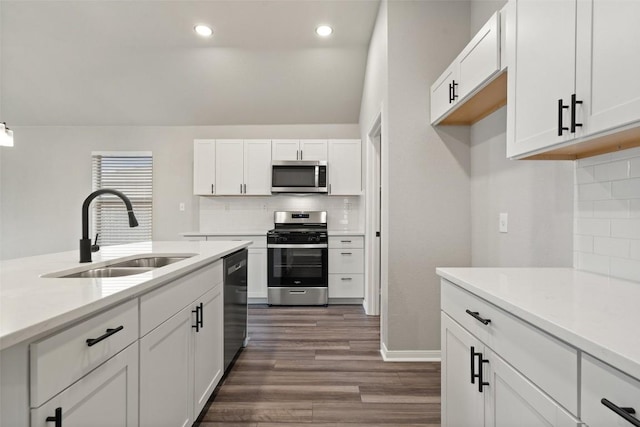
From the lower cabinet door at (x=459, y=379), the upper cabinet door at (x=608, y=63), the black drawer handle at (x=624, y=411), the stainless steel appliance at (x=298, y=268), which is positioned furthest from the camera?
the stainless steel appliance at (x=298, y=268)

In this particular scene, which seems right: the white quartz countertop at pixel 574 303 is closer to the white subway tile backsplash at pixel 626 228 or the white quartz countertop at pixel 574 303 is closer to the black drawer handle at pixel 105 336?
the white subway tile backsplash at pixel 626 228

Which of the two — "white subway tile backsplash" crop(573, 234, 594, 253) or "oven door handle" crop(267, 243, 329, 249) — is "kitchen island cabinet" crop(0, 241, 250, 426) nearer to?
"white subway tile backsplash" crop(573, 234, 594, 253)

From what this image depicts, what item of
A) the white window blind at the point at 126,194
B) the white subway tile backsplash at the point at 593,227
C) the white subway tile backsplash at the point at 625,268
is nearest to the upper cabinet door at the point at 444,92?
the white subway tile backsplash at the point at 593,227

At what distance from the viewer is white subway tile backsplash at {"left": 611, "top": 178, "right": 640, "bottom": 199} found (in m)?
1.20

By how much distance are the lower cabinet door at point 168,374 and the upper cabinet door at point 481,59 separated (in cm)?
192

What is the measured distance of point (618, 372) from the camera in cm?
62

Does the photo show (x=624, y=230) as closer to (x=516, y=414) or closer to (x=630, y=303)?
(x=630, y=303)

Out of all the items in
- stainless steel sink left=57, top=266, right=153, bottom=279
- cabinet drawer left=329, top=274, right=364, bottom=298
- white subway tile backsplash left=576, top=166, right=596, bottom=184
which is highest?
white subway tile backsplash left=576, top=166, right=596, bottom=184

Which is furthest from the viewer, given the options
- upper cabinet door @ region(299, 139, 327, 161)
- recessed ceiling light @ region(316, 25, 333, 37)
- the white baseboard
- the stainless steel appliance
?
upper cabinet door @ region(299, 139, 327, 161)

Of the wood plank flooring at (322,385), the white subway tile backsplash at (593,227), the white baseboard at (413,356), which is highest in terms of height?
the white subway tile backsplash at (593,227)

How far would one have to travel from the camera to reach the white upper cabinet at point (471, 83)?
5.56 feet

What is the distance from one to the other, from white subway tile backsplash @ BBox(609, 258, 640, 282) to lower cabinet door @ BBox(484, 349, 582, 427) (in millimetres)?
628

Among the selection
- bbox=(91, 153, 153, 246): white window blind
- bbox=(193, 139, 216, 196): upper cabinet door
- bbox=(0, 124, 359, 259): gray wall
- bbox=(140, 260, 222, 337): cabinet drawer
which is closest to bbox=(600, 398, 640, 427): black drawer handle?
bbox=(140, 260, 222, 337): cabinet drawer

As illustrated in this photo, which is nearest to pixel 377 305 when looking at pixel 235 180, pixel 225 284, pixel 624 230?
pixel 225 284
